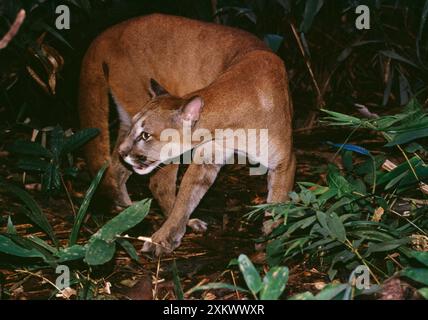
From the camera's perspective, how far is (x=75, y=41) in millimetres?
4719

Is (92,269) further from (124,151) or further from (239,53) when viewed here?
(239,53)

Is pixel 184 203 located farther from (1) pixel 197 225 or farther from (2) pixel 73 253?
(2) pixel 73 253

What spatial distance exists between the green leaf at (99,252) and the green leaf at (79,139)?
1.23 meters

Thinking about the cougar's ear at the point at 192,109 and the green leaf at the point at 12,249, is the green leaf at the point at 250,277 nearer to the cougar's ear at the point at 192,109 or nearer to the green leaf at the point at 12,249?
the green leaf at the point at 12,249

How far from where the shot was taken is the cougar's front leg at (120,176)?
386 cm

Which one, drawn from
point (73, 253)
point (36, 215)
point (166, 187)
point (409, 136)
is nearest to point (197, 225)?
point (166, 187)

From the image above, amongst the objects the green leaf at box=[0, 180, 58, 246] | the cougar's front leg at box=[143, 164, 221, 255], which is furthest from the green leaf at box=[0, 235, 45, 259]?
the cougar's front leg at box=[143, 164, 221, 255]

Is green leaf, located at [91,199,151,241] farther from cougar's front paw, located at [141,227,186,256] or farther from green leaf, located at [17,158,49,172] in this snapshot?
green leaf, located at [17,158,49,172]

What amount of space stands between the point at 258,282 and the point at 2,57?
112 inches

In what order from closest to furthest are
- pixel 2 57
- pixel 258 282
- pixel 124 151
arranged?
pixel 258 282, pixel 124 151, pixel 2 57

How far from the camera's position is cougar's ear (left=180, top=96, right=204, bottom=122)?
3.19 meters

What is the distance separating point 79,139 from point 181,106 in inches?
28.0

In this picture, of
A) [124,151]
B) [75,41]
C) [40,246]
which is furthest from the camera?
[75,41]
